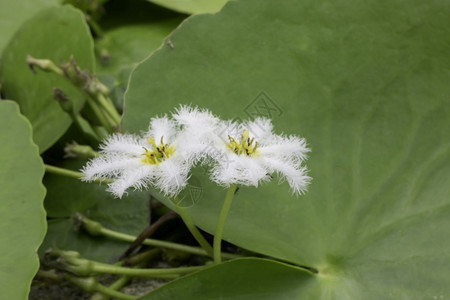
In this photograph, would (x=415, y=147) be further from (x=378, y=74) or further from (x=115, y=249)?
(x=115, y=249)

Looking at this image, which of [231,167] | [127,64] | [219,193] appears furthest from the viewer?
[127,64]

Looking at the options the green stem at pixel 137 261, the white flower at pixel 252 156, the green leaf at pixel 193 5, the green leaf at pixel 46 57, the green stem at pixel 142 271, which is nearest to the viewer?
the white flower at pixel 252 156

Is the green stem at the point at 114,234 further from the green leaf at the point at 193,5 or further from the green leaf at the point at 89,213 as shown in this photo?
the green leaf at the point at 193,5

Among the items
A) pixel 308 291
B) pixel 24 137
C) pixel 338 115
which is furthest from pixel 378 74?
pixel 24 137

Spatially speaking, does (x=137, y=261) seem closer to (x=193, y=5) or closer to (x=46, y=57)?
(x=46, y=57)

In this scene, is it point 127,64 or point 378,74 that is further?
point 127,64

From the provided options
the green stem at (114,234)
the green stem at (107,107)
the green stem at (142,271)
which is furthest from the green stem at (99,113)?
the green stem at (142,271)

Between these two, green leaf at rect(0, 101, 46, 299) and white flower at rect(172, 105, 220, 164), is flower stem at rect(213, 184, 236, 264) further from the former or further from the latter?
green leaf at rect(0, 101, 46, 299)
